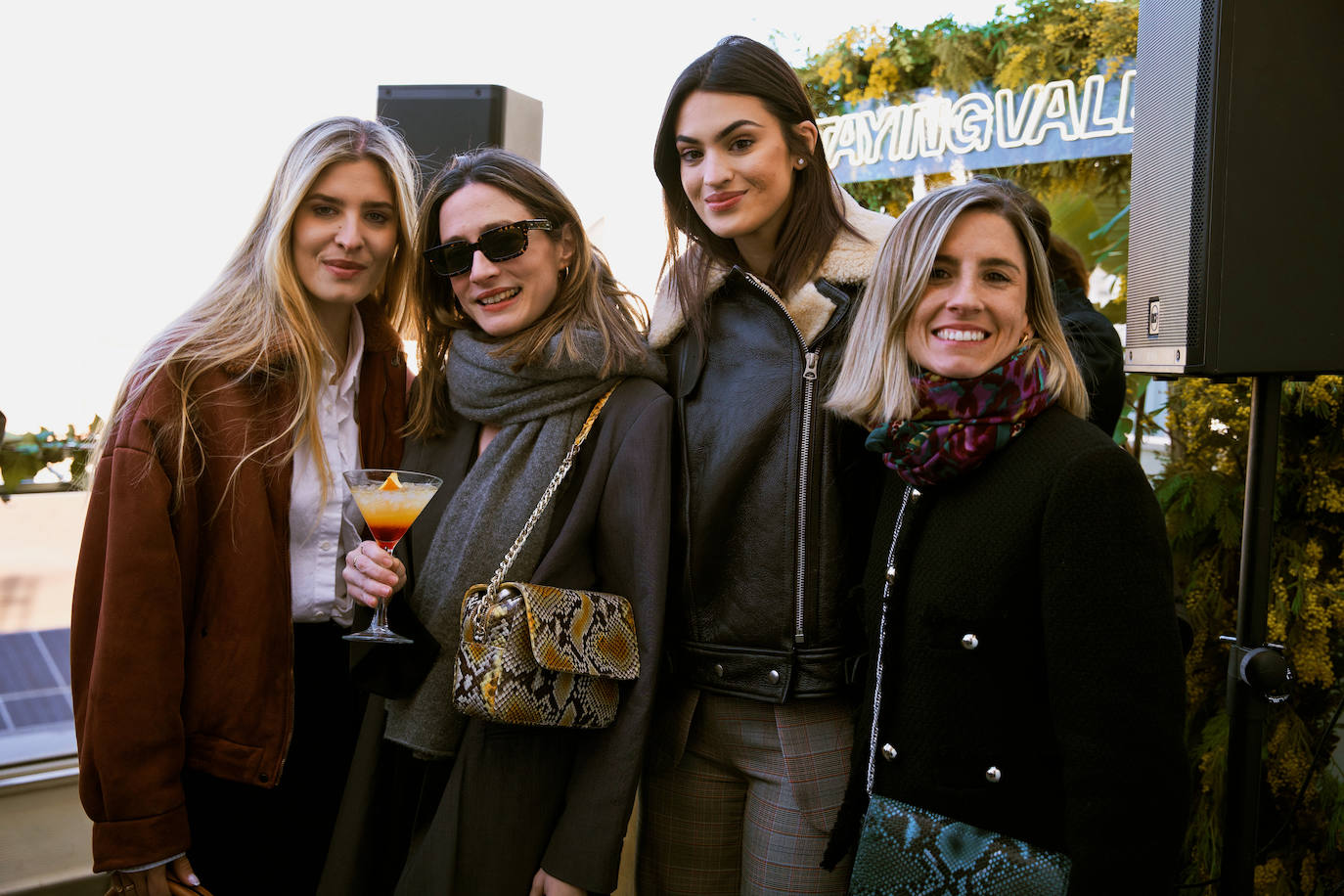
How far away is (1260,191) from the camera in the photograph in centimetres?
199

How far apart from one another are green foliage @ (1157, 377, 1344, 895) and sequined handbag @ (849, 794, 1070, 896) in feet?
6.51

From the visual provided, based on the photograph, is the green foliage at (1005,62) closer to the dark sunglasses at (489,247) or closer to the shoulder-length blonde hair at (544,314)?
the shoulder-length blonde hair at (544,314)

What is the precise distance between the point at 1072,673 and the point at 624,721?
764 millimetres

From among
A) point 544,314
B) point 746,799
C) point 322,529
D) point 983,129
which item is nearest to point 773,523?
Answer: point 746,799

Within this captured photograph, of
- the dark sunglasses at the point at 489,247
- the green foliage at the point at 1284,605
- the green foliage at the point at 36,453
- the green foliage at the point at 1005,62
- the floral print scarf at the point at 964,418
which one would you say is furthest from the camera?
the green foliage at the point at 1005,62

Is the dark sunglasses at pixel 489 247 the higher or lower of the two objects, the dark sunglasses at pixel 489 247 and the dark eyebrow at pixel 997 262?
the higher

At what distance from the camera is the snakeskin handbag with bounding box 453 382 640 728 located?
1.60 metres

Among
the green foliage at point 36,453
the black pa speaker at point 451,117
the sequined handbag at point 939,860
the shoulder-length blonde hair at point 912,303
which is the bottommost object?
the sequined handbag at point 939,860

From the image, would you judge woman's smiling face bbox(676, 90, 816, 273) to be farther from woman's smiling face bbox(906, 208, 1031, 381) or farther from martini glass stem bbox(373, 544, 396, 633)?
martini glass stem bbox(373, 544, 396, 633)

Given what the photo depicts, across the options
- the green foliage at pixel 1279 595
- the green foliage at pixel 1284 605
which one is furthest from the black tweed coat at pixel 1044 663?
the green foliage at pixel 1284 605

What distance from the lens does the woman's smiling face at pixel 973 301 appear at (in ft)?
4.92

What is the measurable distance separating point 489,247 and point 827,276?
0.67 metres

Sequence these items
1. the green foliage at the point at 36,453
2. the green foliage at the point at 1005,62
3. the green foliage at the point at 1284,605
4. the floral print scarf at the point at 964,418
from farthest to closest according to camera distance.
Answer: the green foliage at the point at 1005,62 → the green foliage at the point at 36,453 → the green foliage at the point at 1284,605 → the floral print scarf at the point at 964,418

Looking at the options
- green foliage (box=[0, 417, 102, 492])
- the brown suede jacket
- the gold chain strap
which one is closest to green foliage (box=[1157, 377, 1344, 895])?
the gold chain strap
